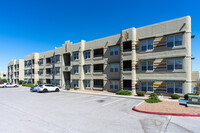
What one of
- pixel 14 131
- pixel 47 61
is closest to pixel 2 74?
pixel 47 61

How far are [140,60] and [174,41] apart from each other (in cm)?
574

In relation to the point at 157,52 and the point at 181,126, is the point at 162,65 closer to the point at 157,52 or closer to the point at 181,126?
the point at 157,52

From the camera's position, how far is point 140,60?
20.5 metres

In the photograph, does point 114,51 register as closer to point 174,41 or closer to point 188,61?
point 174,41

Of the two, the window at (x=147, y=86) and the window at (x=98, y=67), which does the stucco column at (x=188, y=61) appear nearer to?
the window at (x=147, y=86)

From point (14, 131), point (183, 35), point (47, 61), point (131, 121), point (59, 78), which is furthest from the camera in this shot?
point (47, 61)

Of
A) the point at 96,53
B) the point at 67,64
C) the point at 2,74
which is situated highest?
the point at 96,53

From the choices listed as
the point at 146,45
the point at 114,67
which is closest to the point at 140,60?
the point at 146,45

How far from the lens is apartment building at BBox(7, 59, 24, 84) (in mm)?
52006

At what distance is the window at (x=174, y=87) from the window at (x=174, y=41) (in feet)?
19.3

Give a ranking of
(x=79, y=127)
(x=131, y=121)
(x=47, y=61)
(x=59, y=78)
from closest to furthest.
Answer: (x=79, y=127)
(x=131, y=121)
(x=59, y=78)
(x=47, y=61)

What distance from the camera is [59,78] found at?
114ft

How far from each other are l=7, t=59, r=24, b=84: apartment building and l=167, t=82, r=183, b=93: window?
56.7 m

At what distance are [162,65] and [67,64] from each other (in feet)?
84.2
